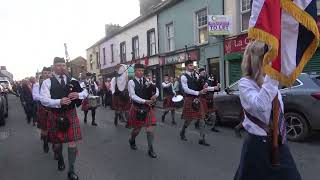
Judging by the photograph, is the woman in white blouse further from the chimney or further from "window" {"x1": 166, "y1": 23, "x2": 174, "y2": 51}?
the chimney

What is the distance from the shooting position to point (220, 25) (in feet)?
59.9

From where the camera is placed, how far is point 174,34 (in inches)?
957

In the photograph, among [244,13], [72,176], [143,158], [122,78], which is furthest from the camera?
[244,13]

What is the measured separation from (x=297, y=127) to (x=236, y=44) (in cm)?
917

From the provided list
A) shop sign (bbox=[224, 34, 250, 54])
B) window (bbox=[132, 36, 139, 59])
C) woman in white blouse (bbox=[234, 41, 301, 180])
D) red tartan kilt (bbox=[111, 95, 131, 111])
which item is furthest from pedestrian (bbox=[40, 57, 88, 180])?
window (bbox=[132, 36, 139, 59])

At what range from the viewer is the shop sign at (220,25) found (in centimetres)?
1809

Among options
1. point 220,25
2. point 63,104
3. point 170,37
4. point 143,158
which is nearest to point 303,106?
point 143,158

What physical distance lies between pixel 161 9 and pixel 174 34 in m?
2.31

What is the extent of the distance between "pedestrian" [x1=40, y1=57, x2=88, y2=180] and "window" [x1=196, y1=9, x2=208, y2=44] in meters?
14.6

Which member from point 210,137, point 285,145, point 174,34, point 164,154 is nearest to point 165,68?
point 174,34

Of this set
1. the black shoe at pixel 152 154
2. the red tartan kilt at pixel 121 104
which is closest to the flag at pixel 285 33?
the black shoe at pixel 152 154

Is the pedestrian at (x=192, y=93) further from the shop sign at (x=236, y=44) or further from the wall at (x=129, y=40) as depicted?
the wall at (x=129, y=40)

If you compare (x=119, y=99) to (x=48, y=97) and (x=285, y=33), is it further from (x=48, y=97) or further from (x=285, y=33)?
(x=285, y=33)

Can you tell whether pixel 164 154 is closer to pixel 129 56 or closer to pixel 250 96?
pixel 250 96
